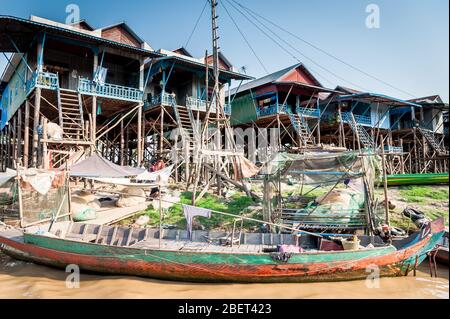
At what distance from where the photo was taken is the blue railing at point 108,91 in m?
14.8

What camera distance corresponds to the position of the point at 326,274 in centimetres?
686

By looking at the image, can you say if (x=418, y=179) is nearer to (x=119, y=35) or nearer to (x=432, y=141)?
(x=432, y=141)

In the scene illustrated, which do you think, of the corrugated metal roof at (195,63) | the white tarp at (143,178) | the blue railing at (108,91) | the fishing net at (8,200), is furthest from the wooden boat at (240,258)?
the corrugated metal roof at (195,63)

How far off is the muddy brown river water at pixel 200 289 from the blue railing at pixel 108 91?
972 centimetres

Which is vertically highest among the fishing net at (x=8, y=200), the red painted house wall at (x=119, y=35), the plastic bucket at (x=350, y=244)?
the red painted house wall at (x=119, y=35)

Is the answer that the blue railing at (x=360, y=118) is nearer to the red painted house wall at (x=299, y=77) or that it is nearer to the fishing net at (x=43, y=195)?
the red painted house wall at (x=299, y=77)

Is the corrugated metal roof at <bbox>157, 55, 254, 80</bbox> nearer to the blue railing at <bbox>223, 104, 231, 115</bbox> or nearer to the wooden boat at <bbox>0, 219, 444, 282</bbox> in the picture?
the blue railing at <bbox>223, 104, 231, 115</bbox>

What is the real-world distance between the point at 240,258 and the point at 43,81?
12370mm

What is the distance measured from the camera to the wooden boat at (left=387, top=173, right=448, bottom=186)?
15.3 m

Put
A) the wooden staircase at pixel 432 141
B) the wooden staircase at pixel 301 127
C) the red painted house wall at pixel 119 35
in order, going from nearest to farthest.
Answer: the red painted house wall at pixel 119 35, the wooden staircase at pixel 301 127, the wooden staircase at pixel 432 141

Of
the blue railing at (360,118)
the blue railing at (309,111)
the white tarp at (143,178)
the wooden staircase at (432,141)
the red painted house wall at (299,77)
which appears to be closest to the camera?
the white tarp at (143,178)

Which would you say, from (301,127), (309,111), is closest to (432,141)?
(309,111)
